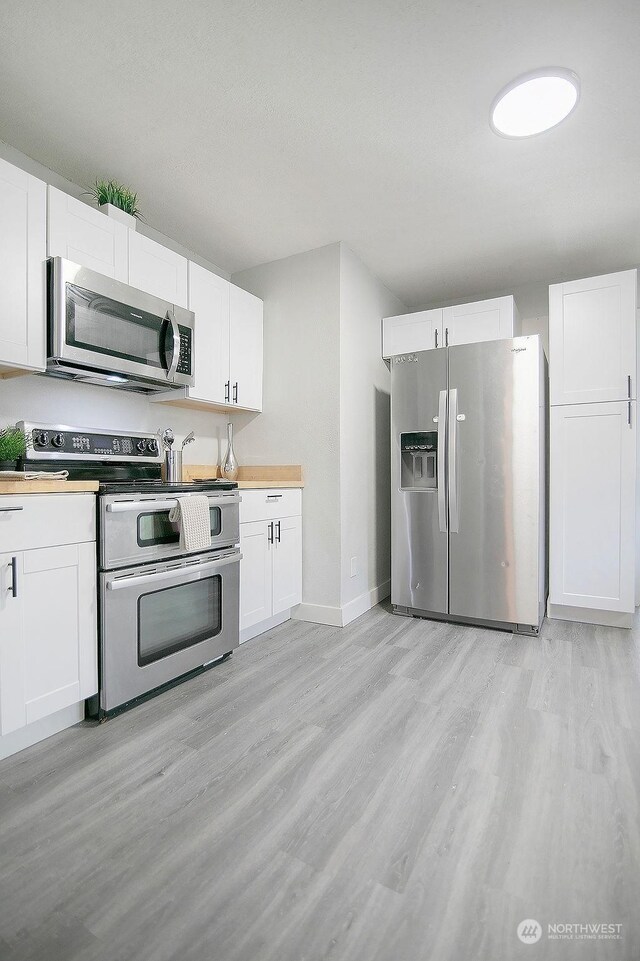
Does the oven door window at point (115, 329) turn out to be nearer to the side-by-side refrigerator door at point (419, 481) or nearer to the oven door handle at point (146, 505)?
the oven door handle at point (146, 505)

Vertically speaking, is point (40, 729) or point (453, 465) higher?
point (453, 465)

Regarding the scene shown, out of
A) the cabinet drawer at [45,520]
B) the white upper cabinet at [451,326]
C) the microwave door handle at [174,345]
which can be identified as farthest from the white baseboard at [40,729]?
the white upper cabinet at [451,326]

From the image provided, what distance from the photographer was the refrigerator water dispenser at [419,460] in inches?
127

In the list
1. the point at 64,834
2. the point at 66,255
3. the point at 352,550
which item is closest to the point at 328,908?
the point at 64,834

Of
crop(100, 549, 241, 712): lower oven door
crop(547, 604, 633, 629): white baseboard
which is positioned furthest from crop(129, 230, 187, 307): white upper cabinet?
crop(547, 604, 633, 629): white baseboard

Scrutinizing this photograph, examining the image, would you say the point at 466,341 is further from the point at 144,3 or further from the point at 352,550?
the point at 144,3

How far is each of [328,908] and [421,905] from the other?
0.71ft

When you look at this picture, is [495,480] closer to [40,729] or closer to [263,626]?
[263,626]

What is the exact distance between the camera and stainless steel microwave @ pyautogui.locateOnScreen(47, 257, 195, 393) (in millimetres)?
1981

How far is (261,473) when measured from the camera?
3381 mm

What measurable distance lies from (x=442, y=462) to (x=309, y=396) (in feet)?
3.32

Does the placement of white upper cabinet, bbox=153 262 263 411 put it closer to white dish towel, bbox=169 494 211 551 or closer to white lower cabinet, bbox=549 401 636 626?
white dish towel, bbox=169 494 211 551

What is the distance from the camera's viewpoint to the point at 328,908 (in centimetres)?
107

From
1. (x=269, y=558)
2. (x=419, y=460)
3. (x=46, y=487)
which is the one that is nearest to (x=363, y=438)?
(x=419, y=460)
